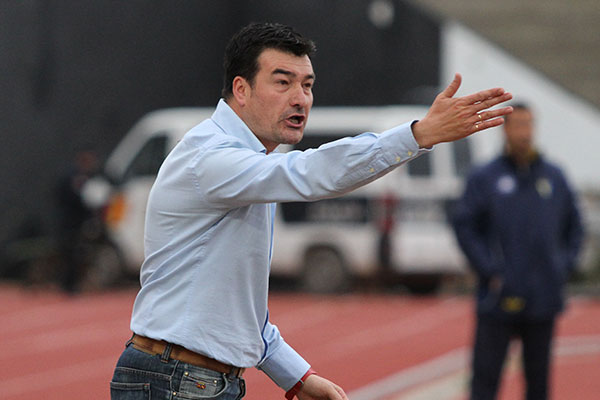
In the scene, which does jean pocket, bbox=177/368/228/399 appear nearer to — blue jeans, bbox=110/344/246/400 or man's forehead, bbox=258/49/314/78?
blue jeans, bbox=110/344/246/400

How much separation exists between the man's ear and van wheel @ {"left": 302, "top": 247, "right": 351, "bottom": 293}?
1395 cm

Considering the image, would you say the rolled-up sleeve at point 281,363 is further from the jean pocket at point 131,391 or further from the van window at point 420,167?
the van window at point 420,167

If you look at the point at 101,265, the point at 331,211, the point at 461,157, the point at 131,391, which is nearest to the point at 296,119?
the point at 131,391

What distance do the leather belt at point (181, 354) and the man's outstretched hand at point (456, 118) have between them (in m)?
0.83

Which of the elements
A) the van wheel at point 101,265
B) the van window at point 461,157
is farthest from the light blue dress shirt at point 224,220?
the van wheel at point 101,265

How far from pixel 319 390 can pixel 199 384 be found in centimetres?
55

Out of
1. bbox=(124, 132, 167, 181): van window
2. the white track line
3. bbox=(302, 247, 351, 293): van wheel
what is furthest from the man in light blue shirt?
bbox=(124, 132, 167, 181): van window

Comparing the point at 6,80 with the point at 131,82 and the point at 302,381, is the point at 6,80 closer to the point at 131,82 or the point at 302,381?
the point at 131,82

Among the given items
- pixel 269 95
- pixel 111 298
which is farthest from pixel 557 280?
pixel 111 298

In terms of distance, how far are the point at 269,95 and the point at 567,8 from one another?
485 inches

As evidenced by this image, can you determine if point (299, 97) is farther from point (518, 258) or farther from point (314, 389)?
point (518, 258)

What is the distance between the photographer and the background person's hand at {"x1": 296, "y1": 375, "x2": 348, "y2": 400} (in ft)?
11.5

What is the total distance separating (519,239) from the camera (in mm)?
6430

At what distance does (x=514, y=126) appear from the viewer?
640 centimetres
